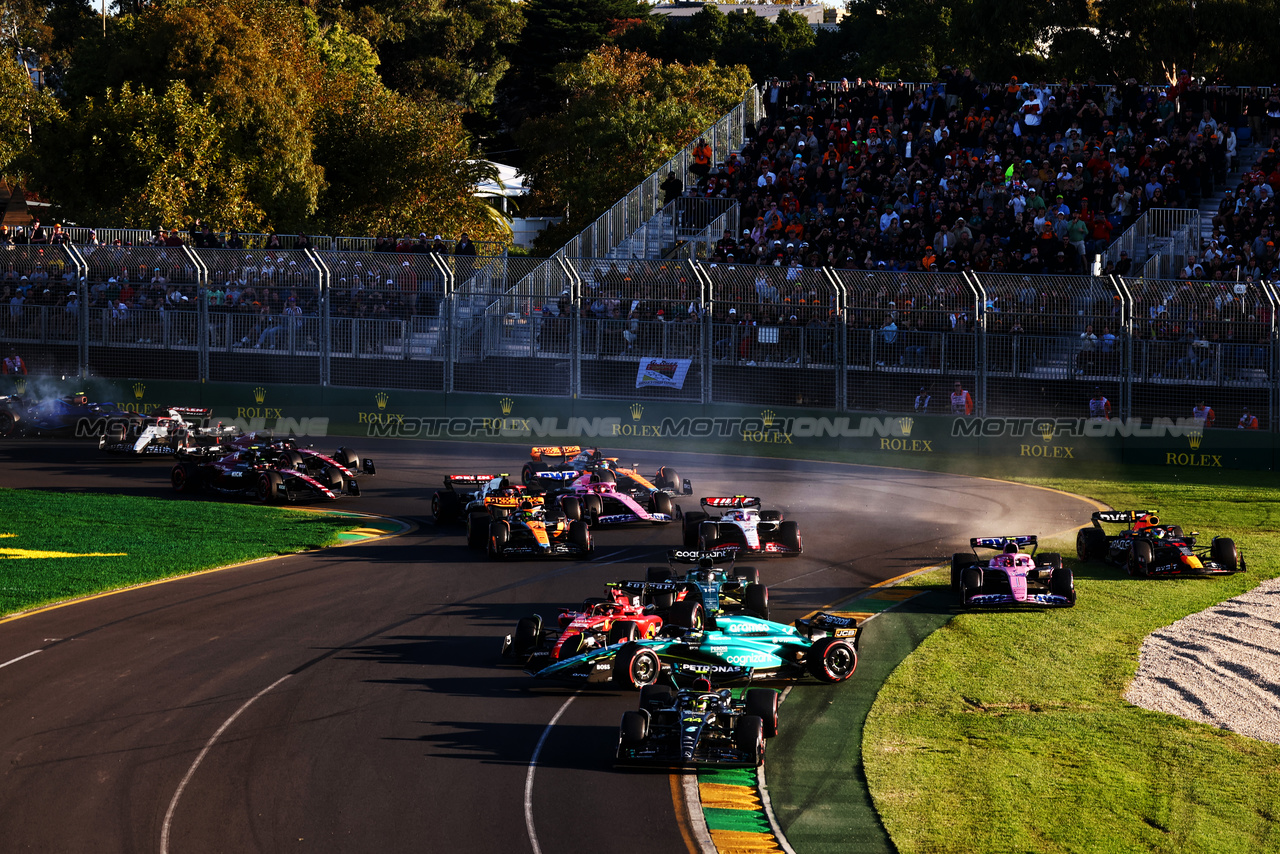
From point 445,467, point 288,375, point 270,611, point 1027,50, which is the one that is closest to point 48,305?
point 288,375

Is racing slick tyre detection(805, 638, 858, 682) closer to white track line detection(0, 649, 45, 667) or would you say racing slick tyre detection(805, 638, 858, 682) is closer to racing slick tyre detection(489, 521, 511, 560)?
racing slick tyre detection(489, 521, 511, 560)

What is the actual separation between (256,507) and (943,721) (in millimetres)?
15882

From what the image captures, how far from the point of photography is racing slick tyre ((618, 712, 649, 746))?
1195cm

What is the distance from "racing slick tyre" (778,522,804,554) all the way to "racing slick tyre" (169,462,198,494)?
12.2 m

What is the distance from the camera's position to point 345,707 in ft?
44.2

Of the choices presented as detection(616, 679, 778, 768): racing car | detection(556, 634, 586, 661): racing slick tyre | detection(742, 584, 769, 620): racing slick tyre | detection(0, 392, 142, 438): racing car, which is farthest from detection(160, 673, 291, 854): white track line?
detection(0, 392, 142, 438): racing car

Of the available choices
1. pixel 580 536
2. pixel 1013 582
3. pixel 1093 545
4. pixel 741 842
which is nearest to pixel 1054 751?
pixel 741 842

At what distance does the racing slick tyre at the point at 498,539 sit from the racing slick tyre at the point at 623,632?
5.91 meters

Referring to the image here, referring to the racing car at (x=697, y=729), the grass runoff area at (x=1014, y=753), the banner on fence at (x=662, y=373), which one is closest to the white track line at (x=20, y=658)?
Answer: the racing car at (x=697, y=729)

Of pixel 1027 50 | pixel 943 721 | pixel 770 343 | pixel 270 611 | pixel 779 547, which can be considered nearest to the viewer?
pixel 943 721

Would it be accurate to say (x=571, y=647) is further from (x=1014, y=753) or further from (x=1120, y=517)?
(x=1120, y=517)

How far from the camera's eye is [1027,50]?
58.6m

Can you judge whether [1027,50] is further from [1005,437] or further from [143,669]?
[143,669]

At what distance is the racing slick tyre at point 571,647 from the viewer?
14.4 metres
